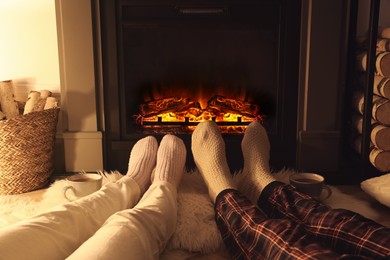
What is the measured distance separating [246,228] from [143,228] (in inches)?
8.4

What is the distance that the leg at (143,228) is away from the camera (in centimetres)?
73

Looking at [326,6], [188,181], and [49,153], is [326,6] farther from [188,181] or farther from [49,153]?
[49,153]

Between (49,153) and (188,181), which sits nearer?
(188,181)

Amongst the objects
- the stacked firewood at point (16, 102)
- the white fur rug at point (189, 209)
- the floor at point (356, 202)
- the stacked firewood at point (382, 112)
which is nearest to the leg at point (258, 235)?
the white fur rug at point (189, 209)

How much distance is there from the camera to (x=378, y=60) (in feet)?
5.83

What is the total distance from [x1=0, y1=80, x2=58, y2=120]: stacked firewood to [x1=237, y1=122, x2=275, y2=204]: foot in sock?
87cm

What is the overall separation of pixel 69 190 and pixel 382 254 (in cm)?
94

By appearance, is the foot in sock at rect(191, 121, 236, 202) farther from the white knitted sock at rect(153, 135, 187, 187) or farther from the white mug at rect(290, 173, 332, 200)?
the white mug at rect(290, 173, 332, 200)

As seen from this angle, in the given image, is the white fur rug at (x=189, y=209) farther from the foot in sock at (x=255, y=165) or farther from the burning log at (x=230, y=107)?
the burning log at (x=230, y=107)

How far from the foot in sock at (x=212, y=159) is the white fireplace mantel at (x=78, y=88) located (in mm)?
560

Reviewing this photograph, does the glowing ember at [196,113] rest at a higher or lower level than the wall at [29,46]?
lower

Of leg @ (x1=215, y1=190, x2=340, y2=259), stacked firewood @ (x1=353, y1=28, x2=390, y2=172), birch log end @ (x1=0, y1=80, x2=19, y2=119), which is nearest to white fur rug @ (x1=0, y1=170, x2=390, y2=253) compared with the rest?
leg @ (x1=215, y1=190, x2=340, y2=259)

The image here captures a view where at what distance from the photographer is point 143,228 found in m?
0.90

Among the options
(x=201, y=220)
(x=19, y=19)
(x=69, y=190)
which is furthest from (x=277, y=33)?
(x=19, y=19)
